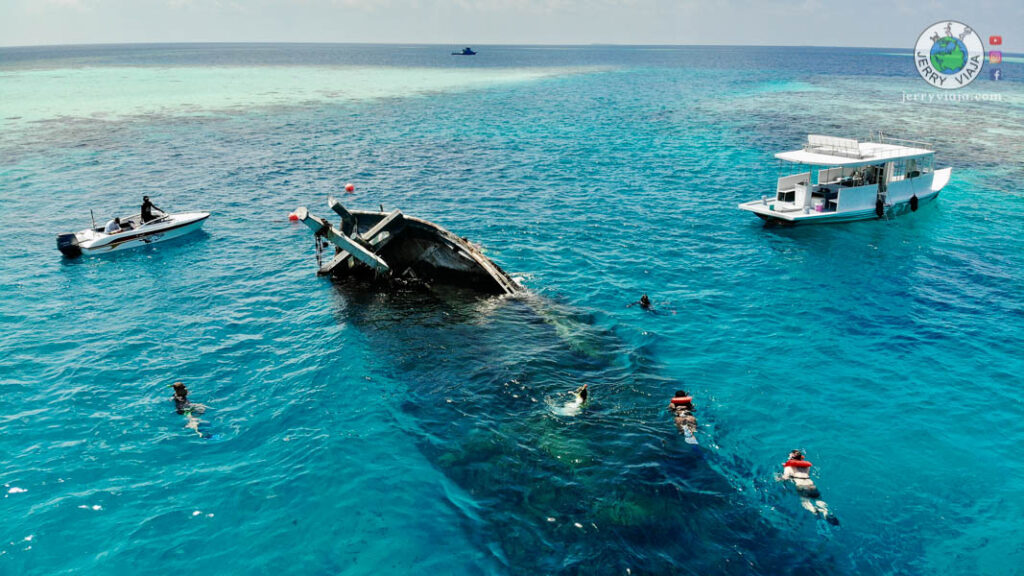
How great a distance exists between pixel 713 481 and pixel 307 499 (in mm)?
12933

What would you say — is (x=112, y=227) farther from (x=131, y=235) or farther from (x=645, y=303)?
(x=645, y=303)

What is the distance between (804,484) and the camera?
19.6 m

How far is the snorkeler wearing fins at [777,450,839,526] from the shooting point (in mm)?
18867

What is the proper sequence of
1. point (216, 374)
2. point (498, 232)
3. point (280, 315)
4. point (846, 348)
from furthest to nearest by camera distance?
point (498, 232) < point (280, 315) < point (846, 348) < point (216, 374)

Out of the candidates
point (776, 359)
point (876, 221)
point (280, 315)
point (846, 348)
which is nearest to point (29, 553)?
point (280, 315)

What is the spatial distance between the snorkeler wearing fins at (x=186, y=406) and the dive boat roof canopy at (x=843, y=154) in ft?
133

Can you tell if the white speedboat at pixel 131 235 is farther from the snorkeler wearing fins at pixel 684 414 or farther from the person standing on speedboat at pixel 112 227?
the snorkeler wearing fins at pixel 684 414

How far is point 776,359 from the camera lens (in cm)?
2802

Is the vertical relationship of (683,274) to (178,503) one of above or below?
above

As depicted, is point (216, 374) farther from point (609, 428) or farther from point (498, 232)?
point (498, 232)

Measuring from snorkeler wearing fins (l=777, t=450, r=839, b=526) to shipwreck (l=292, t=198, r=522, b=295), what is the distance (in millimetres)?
16909

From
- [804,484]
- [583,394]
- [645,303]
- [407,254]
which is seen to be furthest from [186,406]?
[804,484]

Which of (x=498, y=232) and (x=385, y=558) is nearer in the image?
(x=385, y=558)

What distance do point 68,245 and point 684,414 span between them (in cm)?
3945
